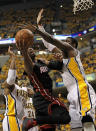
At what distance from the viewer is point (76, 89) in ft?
12.0

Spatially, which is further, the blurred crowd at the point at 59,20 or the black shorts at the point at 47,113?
the blurred crowd at the point at 59,20

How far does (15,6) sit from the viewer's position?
23469 mm

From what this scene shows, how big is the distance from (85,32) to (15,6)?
845cm

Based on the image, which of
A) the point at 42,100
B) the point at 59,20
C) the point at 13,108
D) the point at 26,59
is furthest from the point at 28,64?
the point at 59,20

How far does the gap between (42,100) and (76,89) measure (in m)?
0.63

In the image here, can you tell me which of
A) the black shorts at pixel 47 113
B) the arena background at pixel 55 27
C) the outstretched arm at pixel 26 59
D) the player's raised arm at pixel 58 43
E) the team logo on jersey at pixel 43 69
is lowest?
the black shorts at pixel 47 113

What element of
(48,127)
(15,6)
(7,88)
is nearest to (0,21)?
(15,6)

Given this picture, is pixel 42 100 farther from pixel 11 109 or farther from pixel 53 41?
pixel 11 109

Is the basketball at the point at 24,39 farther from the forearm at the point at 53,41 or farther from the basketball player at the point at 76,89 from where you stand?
the forearm at the point at 53,41

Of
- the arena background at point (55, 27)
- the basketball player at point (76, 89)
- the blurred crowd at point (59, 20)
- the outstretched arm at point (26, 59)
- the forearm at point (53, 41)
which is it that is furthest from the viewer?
the blurred crowd at point (59, 20)

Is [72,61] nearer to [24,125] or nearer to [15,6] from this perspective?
[24,125]

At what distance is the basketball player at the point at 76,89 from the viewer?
3.43 metres

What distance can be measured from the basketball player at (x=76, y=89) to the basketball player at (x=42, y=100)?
0.31 metres

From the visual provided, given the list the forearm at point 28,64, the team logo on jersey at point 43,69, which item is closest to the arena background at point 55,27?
the team logo on jersey at point 43,69
